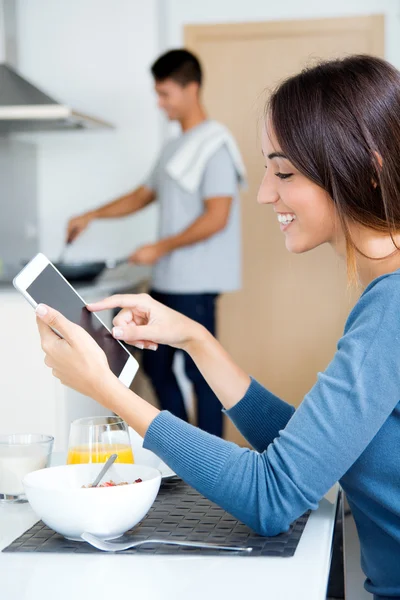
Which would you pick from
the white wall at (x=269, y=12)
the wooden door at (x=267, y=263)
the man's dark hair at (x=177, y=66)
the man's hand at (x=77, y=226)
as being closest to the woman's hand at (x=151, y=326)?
the man's dark hair at (x=177, y=66)

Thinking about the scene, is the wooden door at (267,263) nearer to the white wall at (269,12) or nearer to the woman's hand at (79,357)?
the white wall at (269,12)

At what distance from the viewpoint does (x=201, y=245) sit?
3129 mm

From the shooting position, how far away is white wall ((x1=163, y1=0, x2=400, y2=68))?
3674 millimetres

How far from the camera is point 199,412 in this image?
3.22m

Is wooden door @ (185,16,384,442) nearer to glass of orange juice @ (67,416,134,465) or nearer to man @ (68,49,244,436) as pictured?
man @ (68,49,244,436)

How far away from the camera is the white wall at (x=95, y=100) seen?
3.76 meters

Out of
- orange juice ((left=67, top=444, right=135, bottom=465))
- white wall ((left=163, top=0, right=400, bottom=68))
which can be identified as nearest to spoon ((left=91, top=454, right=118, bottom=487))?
orange juice ((left=67, top=444, right=135, bottom=465))

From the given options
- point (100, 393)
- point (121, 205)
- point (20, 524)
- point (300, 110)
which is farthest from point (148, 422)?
Answer: point (121, 205)

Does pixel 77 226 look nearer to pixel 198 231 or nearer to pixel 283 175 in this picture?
pixel 198 231

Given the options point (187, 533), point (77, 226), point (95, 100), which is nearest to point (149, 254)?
point (77, 226)

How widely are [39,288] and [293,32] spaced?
300 cm

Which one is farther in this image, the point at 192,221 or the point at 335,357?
the point at 192,221

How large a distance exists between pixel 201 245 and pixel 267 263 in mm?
780

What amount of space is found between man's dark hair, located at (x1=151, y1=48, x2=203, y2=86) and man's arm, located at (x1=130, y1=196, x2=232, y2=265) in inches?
18.1
